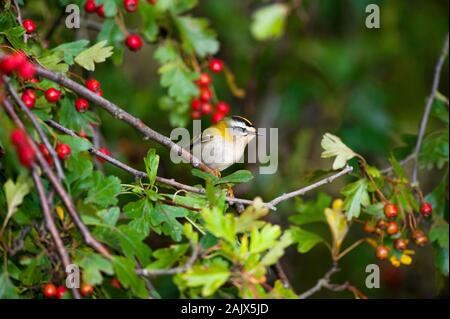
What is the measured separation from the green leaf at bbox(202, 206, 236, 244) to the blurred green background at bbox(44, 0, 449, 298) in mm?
3365

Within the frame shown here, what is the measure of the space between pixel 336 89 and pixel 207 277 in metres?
4.46

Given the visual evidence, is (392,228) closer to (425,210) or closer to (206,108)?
(425,210)

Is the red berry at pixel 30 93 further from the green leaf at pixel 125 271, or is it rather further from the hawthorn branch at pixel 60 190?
the green leaf at pixel 125 271

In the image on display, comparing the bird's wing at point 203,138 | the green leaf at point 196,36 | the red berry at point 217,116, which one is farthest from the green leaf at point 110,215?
the bird's wing at point 203,138

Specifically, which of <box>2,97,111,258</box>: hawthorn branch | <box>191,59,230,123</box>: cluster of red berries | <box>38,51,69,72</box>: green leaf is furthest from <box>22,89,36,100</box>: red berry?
<box>191,59,230,123</box>: cluster of red berries

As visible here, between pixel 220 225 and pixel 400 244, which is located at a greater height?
pixel 220 225

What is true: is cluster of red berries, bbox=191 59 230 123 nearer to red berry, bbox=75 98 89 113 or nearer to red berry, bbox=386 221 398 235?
red berry, bbox=75 98 89 113

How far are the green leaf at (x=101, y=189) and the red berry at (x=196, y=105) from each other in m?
1.66

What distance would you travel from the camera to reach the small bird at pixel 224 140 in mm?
4270

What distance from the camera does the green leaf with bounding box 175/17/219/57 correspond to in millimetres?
3486

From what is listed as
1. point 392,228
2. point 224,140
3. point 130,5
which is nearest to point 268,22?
Answer: point 130,5

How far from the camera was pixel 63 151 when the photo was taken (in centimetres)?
212
